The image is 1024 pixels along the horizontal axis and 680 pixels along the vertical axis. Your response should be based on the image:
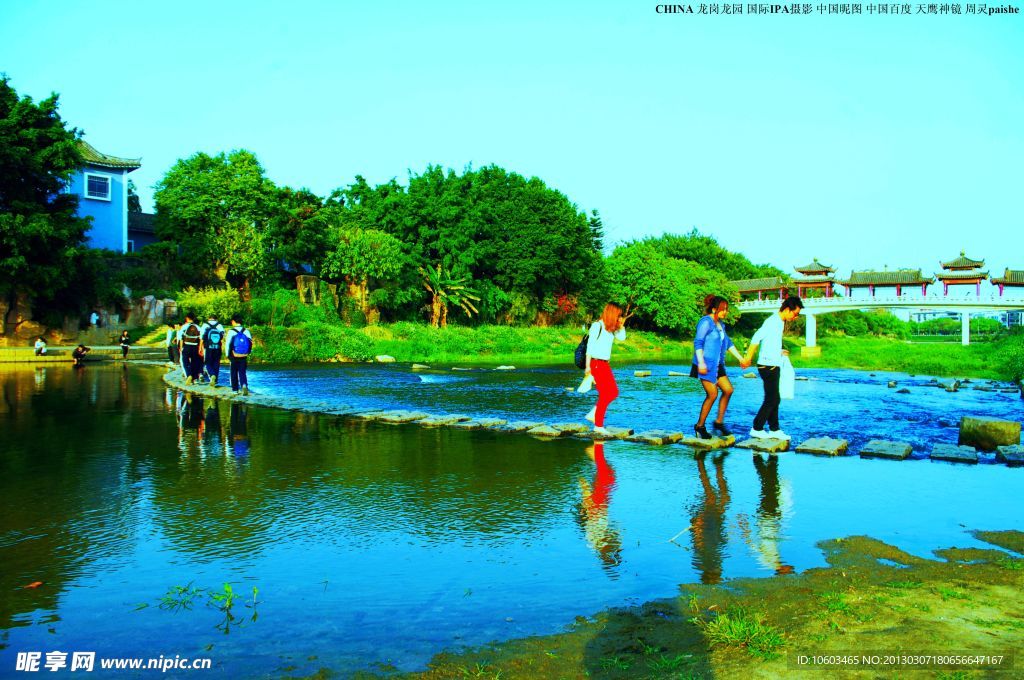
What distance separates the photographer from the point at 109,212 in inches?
1724

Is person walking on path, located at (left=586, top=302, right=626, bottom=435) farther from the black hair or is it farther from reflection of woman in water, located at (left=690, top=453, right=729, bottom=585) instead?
reflection of woman in water, located at (left=690, top=453, right=729, bottom=585)

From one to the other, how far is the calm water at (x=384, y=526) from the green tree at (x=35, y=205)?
22.6 metres

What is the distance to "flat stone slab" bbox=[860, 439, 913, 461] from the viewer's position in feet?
29.5

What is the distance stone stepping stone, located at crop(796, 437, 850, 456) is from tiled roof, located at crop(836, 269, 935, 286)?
74.9 m

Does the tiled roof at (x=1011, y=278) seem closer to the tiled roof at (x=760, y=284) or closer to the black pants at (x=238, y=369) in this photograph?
the tiled roof at (x=760, y=284)

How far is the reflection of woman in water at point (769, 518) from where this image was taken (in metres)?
4.88

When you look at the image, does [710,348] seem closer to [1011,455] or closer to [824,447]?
[824,447]

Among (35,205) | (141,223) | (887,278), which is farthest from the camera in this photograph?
(887,278)

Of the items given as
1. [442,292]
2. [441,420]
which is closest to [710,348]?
[441,420]

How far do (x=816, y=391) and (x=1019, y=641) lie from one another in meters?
18.5

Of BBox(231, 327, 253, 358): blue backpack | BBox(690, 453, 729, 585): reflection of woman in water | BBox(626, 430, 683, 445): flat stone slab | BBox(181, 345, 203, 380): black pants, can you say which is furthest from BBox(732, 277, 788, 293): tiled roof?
BBox(690, 453, 729, 585): reflection of woman in water

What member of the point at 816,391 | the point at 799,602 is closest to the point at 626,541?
the point at 799,602

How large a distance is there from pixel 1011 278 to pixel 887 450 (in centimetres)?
7263

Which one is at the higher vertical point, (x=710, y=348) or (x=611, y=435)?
(x=710, y=348)
